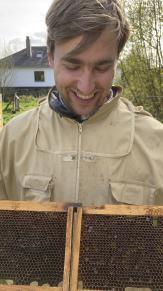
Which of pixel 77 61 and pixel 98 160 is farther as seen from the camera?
pixel 98 160

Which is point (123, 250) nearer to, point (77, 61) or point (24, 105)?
point (77, 61)

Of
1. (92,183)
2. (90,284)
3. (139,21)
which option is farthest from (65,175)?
(139,21)

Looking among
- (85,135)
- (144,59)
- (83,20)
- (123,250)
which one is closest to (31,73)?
(144,59)

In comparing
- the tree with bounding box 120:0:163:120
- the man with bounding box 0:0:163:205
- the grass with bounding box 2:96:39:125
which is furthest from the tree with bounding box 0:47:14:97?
the man with bounding box 0:0:163:205

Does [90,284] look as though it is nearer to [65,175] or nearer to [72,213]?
[72,213]

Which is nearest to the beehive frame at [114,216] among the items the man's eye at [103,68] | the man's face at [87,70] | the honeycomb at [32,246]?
the honeycomb at [32,246]

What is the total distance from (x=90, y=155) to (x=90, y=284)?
79 cm

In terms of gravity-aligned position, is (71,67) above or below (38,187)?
above

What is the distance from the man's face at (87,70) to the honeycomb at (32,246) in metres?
0.70

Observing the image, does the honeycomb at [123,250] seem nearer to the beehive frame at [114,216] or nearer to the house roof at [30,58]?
the beehive frame at [114,216]

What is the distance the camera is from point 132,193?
2.72 metres

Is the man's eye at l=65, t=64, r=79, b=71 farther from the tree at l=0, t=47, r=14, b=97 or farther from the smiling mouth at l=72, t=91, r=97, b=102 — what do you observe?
the tree at l=0, t=47, r=14, b=97

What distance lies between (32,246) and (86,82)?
96 cm

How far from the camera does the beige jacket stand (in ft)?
8.97
